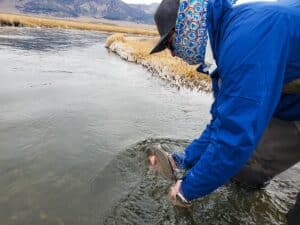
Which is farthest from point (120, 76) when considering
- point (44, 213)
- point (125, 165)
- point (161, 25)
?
point (161, 25)

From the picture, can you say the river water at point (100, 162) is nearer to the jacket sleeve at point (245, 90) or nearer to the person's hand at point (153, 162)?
the person's hand at point (153, 162)

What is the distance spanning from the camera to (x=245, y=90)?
235 cm

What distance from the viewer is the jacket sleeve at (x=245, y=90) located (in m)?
2.30

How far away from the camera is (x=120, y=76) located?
1457 cm

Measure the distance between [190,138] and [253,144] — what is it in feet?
14.9

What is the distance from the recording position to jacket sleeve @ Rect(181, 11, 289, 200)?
90.4 inches

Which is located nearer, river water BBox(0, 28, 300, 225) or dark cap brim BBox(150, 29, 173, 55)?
dark cap brim BBox(150, 29, 173, 55)

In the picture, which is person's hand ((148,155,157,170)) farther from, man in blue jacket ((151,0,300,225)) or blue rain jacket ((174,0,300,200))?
blue rain jacket ((174,0,300,200))

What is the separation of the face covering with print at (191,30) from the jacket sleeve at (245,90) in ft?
1.09

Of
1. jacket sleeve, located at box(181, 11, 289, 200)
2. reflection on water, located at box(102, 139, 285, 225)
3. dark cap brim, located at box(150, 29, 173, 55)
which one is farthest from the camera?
reflection on water, located at box(102, 139, 285, 225)

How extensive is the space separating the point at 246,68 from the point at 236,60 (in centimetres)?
9

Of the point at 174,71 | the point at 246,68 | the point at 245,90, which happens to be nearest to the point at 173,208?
the point at 245,90

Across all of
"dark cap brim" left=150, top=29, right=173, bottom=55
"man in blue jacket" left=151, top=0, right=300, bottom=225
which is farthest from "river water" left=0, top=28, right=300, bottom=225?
"dark cap brim" left=150, top=29, right=173, bottom=55

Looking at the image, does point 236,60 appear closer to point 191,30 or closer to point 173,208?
point 191,30
